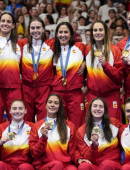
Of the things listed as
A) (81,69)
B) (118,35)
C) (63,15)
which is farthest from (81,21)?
(81,69)

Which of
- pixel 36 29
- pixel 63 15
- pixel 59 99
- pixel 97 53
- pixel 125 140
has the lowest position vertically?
pixel 125 140

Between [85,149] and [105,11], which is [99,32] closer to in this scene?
[85,149]

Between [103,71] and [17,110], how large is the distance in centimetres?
165

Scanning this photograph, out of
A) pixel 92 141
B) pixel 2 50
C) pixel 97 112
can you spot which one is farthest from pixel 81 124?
pixel 2 50

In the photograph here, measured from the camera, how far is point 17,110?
7023 mm

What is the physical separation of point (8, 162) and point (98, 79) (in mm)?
2108

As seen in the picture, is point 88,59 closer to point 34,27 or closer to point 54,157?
point 34,27

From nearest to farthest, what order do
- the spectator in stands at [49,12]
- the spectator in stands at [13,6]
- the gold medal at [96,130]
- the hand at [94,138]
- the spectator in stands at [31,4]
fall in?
the hand at [94,138]
the gold medal at [96,130]
the spectator in stands at [49,12]
the spectator in stands at [13,6]
the spectator in stands at [31,4]

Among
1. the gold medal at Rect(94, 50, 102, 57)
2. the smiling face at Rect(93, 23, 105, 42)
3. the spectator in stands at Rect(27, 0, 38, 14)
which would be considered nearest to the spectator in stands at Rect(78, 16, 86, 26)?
the spectator in stands at Rect(27, 0, 38, 14)

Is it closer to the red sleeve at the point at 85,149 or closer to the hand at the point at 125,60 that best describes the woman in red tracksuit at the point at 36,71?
the red sleeve at the point at 85,149

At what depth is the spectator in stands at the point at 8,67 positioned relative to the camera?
7457 millimetres

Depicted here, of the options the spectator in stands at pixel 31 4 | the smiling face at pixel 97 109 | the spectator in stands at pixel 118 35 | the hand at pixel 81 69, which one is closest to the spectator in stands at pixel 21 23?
the spectator in stands at pixel 31 4

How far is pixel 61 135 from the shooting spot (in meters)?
6.94

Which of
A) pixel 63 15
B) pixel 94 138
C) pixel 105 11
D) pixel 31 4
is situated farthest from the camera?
pixel 31 4
